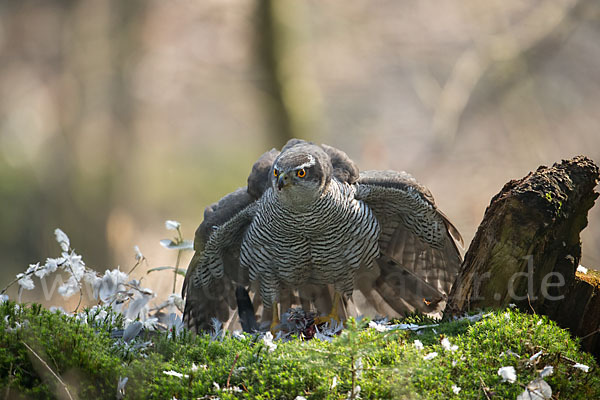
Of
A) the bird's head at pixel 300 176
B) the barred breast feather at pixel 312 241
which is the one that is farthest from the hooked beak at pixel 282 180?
the barred breast feather at pixel 312 241

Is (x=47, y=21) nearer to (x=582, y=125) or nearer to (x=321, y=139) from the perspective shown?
(x=321, y=139)

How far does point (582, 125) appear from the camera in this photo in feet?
30.7

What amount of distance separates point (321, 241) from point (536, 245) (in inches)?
59.8

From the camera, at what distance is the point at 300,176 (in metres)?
3.65

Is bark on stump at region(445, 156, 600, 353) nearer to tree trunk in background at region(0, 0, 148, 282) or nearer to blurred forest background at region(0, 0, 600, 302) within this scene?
blurred forest background at region(0, 0, 600, 302)

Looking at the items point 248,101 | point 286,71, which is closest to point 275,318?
point 286,71

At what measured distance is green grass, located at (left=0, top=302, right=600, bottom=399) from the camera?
2.28 meters

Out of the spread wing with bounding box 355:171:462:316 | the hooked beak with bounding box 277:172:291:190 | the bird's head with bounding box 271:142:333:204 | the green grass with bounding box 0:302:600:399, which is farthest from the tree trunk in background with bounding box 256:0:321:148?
the green grass with bounding box 0:302:600:399

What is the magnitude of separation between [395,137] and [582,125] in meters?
3.35

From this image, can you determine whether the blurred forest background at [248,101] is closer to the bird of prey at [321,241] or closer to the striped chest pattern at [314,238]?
the bird of prey at [321,241]

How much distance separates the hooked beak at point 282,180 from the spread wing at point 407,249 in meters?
0.71

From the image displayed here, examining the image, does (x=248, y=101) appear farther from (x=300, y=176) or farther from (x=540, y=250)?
(x=540, y=250)

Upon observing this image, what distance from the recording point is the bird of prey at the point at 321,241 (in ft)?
12.6

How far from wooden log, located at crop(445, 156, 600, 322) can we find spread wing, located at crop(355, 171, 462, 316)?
736mm
